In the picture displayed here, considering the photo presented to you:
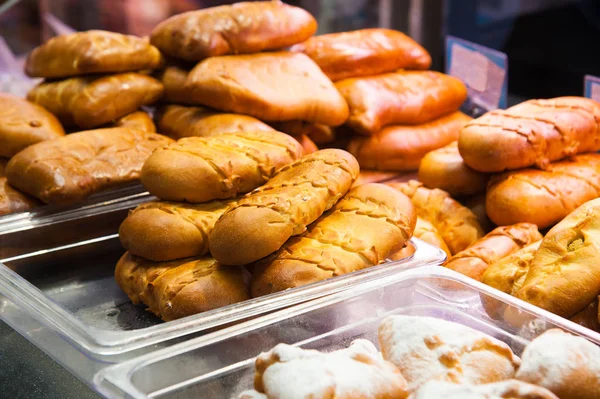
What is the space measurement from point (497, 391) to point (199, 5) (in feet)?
11.5

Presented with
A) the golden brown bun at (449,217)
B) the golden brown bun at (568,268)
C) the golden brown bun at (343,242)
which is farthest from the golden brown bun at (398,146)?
the golden brown bun at (568,268)

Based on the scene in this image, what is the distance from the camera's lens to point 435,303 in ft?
5.04

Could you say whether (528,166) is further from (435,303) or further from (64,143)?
(64,143)

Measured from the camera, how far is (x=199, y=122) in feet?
8.75

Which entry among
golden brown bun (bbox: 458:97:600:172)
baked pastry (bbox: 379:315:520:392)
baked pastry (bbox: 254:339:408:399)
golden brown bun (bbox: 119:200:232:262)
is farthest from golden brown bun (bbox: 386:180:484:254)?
baked pastry (bbox: 254:339:408:399)

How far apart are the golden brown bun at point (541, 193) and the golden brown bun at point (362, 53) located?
0.96 meters

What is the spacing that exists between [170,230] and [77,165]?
59cm

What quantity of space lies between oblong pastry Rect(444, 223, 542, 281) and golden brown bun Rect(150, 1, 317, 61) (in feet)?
4.01

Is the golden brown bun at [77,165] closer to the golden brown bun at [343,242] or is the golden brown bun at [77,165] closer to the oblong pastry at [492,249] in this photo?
the golden brown bun at [343,242]

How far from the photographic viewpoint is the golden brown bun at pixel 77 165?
2.23 meters

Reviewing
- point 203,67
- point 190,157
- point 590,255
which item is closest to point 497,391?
point 590,255

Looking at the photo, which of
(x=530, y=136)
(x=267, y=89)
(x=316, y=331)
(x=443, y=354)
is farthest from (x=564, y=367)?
(x=267, y=89)

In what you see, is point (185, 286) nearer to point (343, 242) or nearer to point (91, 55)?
point (343, 242)

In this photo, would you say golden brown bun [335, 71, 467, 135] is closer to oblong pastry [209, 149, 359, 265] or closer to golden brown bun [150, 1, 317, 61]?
golden brown bun [150, 1, 317, 61]
